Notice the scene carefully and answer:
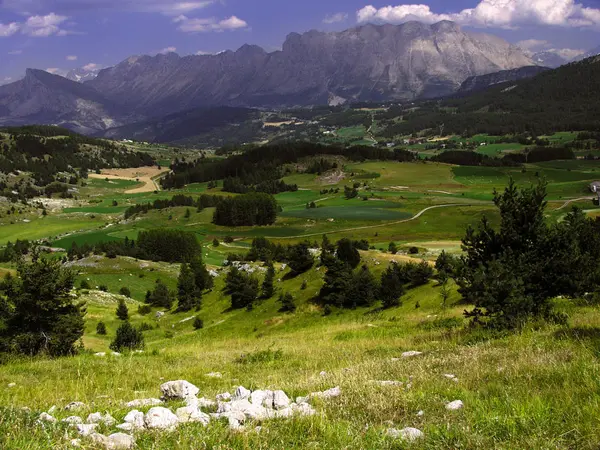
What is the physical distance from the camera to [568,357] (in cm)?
1075

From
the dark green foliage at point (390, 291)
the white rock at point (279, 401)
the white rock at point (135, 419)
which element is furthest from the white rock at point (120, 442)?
the dark green foliage at point (390, 291)

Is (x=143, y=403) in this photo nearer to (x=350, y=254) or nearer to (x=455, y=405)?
(x=455, y=405)

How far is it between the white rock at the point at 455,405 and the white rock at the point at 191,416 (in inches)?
171

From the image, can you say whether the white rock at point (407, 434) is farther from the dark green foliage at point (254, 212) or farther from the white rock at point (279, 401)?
the dark green foliage at point (254, 212)

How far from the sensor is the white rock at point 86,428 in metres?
7.06

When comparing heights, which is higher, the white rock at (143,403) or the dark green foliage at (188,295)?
the white rock at (143,403)

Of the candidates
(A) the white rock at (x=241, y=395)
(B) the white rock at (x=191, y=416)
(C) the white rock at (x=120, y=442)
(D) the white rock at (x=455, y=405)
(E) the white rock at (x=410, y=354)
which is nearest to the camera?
(C) the white rock at (x=120, y=442)

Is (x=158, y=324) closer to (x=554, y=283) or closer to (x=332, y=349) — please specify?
(x=332, y=349)

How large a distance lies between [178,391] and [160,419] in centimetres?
342

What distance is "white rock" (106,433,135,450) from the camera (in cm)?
656

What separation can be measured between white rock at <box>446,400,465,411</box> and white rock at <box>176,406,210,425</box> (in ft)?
14.3

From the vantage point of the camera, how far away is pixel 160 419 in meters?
7.53

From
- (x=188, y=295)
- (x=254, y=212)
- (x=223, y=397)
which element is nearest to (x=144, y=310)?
(x=188, y=295)

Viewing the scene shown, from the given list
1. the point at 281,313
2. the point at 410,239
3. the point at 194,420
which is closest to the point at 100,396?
the point at 194,420
